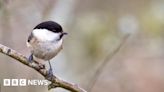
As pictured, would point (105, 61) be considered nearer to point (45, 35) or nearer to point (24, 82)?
point (24, 82)

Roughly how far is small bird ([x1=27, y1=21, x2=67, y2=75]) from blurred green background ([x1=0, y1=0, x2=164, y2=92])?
301mm

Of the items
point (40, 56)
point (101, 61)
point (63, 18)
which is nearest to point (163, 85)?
point (101, 61)

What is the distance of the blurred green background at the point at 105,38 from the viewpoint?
55.2 inches

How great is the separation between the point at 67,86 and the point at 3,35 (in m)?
0.41

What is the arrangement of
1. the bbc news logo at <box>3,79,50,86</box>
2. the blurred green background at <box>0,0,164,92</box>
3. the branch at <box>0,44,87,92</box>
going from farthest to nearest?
the blurred green background at <box>0,0,164,92</box>
the bbc news logo at <box>3,79,50,86</box>
the branch at <box>0,44,87,92</box>

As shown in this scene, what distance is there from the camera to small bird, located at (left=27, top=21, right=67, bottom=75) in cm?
104

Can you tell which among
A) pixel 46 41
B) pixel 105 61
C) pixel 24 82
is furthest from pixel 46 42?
pixel 105 61

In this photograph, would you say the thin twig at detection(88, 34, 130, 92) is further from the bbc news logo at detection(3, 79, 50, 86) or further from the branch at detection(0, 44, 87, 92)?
the branch at detection(0, 44, 87, 92)

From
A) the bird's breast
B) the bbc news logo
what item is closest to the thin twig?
the bbc news logo

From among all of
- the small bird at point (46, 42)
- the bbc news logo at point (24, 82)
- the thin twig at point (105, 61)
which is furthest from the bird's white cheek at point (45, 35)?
the thin twig at point (105, 61)

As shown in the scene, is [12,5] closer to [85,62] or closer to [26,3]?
[26,3]

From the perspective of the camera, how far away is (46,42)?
1044 millimetres

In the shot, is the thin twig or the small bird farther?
the thin twig

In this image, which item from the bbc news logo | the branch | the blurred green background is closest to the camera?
the branch
